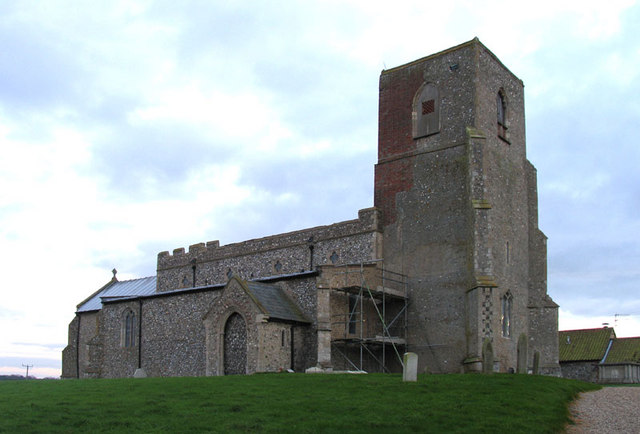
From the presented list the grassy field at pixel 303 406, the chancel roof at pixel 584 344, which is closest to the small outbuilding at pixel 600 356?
the chancel roof at pixel 584 344

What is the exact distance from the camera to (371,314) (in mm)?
32594

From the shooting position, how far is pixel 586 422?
674 inches

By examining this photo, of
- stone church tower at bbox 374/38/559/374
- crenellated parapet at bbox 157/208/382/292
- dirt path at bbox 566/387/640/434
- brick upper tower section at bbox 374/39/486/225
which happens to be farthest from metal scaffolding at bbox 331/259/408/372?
dirt path at bbox 566/387/640/434

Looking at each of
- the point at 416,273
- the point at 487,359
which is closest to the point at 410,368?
the point at 487,359

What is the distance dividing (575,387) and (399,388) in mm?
7458

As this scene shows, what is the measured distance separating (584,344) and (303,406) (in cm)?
3770

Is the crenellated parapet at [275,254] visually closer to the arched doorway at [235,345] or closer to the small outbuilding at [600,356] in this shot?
the arched doorway at [235,345]

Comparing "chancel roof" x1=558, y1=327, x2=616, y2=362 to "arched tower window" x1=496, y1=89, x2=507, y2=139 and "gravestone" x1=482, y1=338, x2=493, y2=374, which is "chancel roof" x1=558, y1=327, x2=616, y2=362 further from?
"gravestone" x1=482, y1=338, x2=493, y2=374

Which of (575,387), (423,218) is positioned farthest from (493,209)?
(575,387)

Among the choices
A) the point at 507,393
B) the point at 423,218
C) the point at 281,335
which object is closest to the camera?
the point at 507,393

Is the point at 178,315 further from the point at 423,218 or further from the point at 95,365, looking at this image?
the point at 423,218

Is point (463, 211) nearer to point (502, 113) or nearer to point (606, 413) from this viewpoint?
point (502, 113)

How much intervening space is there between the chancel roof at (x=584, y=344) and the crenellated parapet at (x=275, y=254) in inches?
844

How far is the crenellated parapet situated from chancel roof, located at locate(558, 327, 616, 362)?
21.4 m
